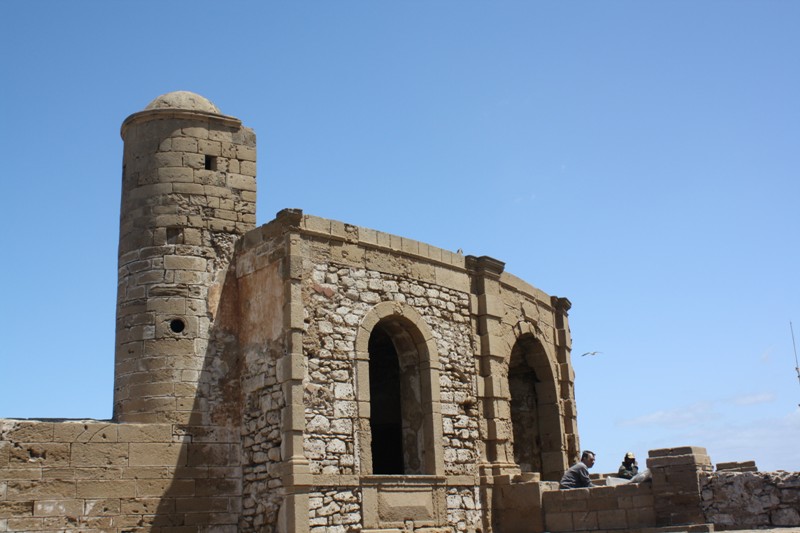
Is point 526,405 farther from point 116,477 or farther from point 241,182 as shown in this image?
point 116,477

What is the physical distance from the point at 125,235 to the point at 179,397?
2579 millimetres

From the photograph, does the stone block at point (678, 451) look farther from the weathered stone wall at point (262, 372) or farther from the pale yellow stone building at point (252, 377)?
the weathered stone wall at point (262, 372)

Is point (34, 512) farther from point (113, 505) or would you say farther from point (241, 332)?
point (241, 332)

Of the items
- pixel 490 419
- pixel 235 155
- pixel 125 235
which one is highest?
pixel 235 155

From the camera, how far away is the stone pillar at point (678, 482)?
11562 millimetres

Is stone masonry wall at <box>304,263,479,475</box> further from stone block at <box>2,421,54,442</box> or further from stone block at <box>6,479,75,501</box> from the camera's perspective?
stone block at <box>2,421,54,442</box>

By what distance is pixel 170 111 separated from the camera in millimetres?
13477

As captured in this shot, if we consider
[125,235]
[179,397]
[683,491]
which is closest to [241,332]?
[179,397]

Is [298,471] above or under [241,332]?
under

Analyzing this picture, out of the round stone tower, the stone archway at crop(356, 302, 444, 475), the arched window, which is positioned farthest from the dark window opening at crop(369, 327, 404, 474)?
the round stone tower

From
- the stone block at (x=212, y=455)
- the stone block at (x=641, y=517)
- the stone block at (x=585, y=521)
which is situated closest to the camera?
the stone block at (x=641, y=517)

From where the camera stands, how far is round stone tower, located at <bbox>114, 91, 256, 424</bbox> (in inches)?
488

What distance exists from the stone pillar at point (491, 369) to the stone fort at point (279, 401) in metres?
0.03

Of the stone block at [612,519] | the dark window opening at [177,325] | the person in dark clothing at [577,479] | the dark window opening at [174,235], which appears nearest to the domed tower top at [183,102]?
the dark window opening at [174,235]
